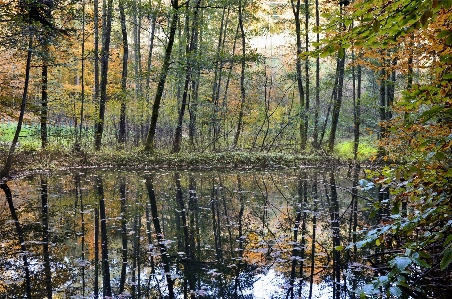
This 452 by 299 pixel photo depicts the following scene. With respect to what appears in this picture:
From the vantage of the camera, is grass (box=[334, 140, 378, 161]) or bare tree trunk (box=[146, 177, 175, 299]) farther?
grass (box=[334, 140, 378, 161])

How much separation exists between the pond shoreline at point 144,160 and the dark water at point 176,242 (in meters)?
3.90

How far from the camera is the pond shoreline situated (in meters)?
15.9

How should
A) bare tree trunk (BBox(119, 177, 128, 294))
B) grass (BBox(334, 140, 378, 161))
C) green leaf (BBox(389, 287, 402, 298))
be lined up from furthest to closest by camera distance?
1. grass (BBox(334, 140, 378, 161))
2. bare tree trunk (BBox(119, 177, 128, 294))
3. green leaf (BBox(389, 287, 402, 298))

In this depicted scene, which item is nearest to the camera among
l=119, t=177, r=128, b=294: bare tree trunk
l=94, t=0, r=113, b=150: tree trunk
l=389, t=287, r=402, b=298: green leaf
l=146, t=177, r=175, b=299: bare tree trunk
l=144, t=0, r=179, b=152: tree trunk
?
l=389, t=287, r=402, b=298: green leaf

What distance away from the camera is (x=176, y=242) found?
261 inches

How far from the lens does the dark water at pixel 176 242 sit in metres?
4.74

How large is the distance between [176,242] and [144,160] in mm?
11068

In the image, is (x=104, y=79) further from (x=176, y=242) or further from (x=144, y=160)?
(x=176, y=242)

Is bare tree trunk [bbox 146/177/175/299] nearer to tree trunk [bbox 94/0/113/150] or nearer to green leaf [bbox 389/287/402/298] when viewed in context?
green leaf [bbox 389/287/402/298]

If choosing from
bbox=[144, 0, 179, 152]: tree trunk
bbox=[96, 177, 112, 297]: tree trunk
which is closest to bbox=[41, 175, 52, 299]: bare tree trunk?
bbox=[96, 177, 112, 297]: tree trunk

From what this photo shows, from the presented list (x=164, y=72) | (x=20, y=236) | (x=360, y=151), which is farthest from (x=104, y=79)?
(x=360, y=151)

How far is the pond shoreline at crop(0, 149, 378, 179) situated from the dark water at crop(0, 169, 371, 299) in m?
3.90

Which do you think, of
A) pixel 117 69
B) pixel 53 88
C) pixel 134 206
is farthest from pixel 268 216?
pixel 117 69

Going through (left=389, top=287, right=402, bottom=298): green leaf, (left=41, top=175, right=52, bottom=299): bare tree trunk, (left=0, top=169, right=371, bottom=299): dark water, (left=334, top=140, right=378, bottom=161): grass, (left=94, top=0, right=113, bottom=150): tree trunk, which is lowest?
(left=0, top=169, right=371, bottom=299): dark water
